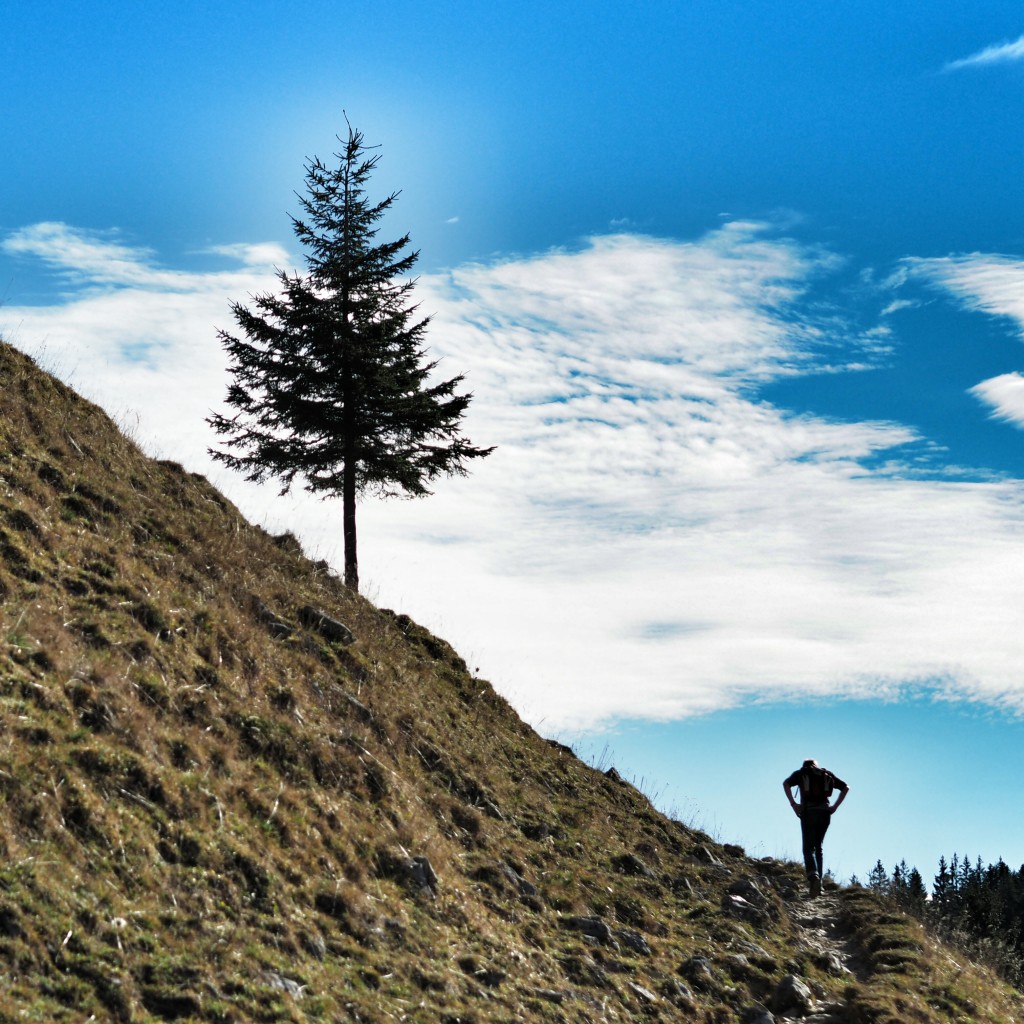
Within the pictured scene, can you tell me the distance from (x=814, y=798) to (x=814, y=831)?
68 cm

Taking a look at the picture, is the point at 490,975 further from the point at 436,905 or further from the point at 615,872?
the point at 615,872

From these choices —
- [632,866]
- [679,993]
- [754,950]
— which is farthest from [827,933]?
[679,993]

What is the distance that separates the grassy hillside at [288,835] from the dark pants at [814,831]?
2.48ft

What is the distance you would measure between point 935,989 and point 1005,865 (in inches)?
3803

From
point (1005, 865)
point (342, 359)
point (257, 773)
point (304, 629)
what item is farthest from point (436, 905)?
point (1005, 865)

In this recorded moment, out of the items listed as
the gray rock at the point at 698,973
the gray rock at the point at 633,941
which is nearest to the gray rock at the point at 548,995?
the gray rock at the point at 633,941

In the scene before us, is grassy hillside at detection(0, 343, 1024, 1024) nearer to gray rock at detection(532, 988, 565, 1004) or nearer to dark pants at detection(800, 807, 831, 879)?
gray rock at detection(532, 988, 565, 1004)

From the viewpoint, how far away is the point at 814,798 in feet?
62.3

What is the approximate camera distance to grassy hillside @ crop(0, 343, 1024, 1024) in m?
8.51

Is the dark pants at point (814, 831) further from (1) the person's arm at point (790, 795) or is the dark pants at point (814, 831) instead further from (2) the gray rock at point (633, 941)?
(2) the gray rock at point (633, 941)

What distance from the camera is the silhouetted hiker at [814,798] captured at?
18922 millimetres

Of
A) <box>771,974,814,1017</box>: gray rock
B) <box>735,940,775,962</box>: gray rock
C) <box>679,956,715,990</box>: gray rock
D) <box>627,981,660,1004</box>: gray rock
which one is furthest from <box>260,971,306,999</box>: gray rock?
<box>735,940,775,962</box>: gray rock

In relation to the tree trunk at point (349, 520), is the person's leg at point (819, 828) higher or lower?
lower

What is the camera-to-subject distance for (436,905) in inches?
463
